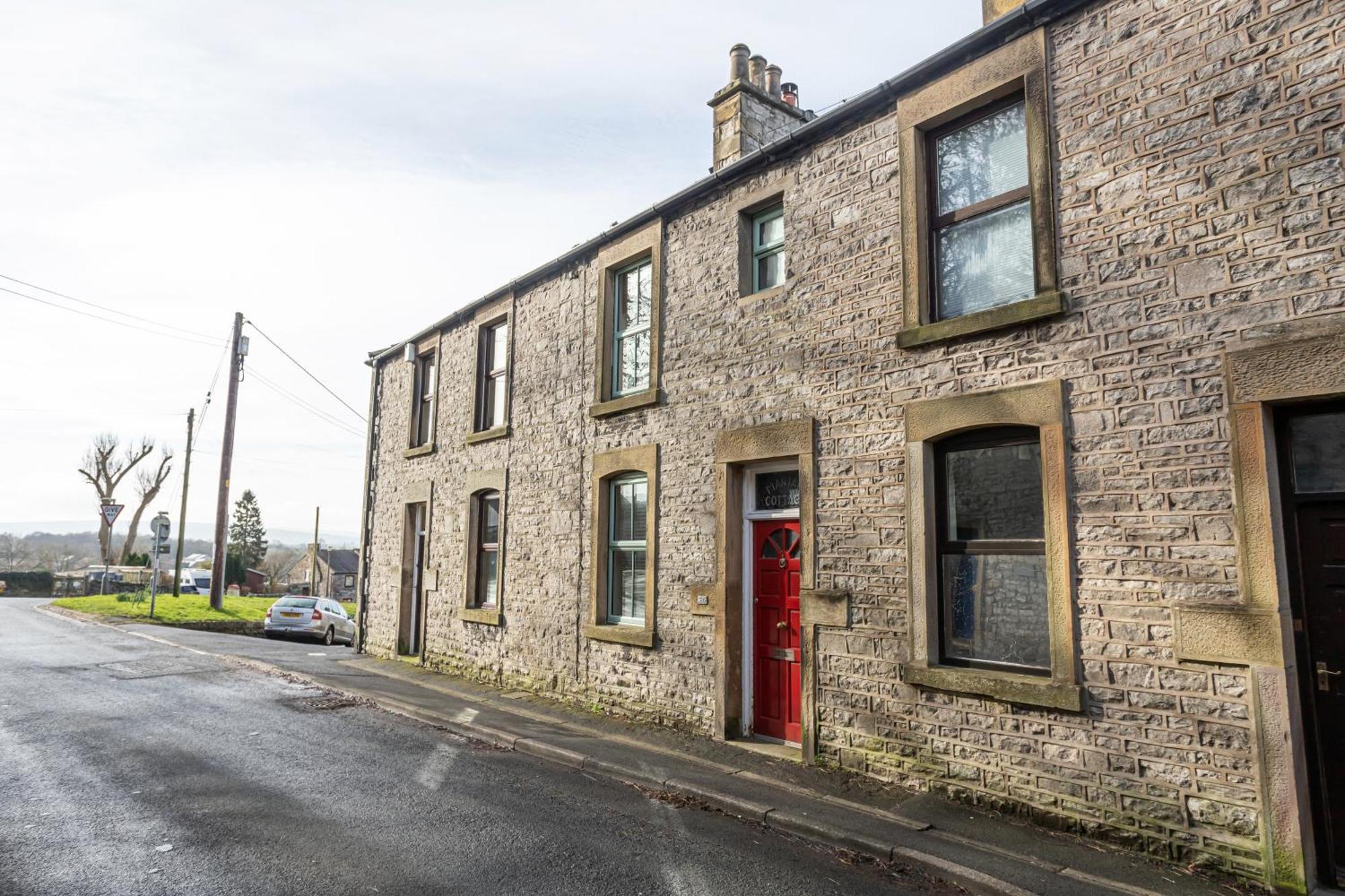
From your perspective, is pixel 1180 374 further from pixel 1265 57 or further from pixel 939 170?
pixel 939 170

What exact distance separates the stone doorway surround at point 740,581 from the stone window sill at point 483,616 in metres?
4.33

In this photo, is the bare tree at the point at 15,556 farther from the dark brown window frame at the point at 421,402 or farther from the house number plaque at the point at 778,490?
the house number plaque at the point at 778,490

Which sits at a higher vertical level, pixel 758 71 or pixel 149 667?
pixel 758 71

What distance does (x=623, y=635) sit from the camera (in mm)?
9617

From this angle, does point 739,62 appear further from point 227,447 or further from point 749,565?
point 227,447

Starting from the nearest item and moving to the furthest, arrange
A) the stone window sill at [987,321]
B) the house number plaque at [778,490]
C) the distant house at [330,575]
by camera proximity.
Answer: the stone window sill at [987,321] → the house number plaque at [778,490] → the distant house at [330,575]

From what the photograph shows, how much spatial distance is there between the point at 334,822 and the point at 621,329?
6.83m

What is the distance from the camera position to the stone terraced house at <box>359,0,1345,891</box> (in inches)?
198

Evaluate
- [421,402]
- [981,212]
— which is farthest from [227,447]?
[981,212]

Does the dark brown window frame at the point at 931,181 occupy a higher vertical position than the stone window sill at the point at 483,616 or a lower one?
higher

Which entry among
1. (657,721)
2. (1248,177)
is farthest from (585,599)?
(1248,177)

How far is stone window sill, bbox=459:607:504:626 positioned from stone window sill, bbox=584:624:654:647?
2272mm

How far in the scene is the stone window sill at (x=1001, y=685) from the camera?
18.8 ft

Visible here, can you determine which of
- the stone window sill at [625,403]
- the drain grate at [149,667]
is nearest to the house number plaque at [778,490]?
the stone window sill at [625,403]
